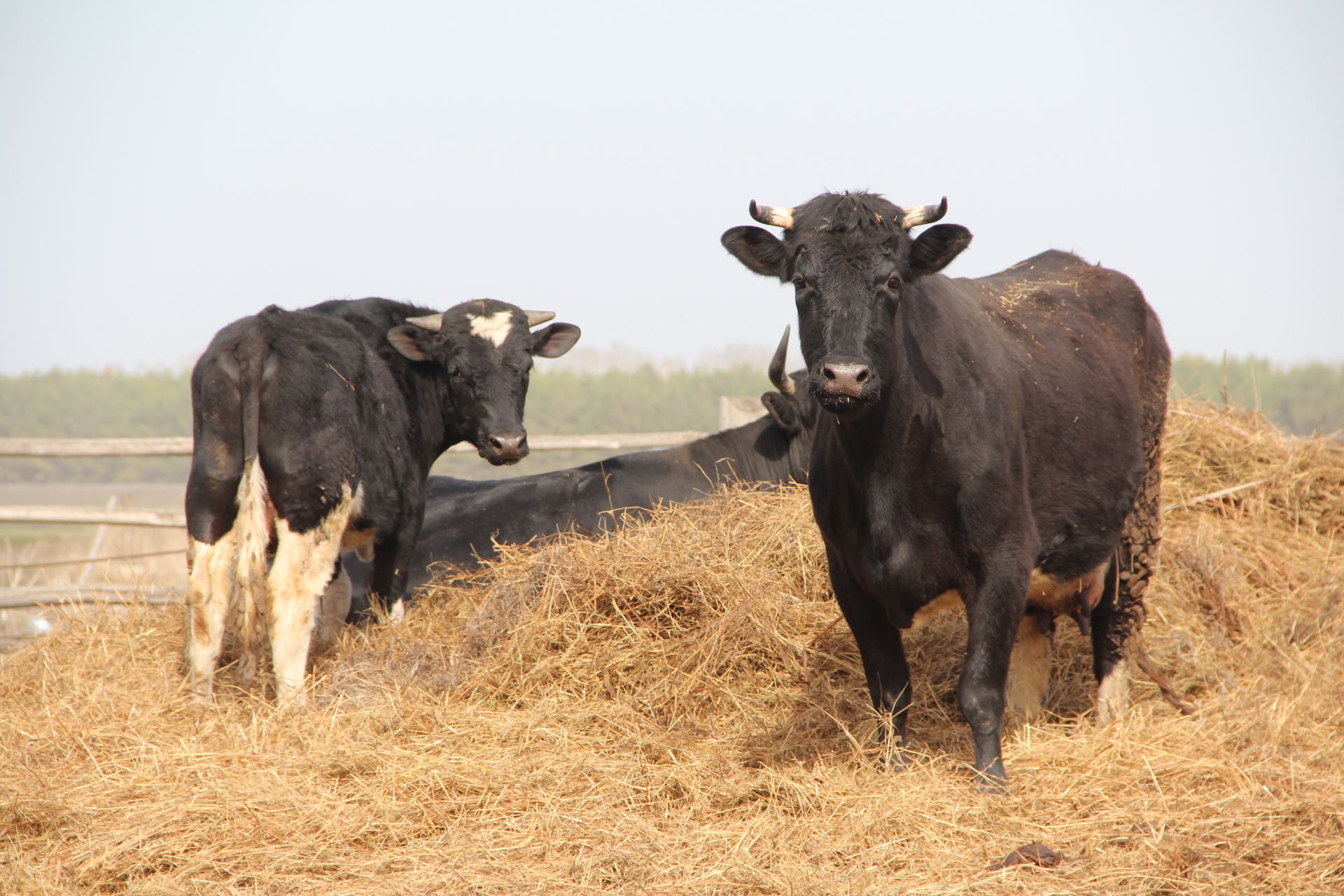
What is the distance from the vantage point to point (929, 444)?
4.06 meters

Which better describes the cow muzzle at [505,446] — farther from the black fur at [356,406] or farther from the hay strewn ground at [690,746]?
the hay strewn ground at [690,746]

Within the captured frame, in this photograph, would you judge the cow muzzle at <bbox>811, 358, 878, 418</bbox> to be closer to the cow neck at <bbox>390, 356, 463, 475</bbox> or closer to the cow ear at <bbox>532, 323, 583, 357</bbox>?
the cow neck at <bbox>390, 356, 463, 475</bbox>

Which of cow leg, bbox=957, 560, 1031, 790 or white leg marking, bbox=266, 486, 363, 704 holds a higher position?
cow leg, bbox=957, 560, 1031, 790

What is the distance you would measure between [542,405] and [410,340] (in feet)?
150

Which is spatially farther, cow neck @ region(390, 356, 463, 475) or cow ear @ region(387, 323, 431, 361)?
cow neck @ region(390, 356, 463, 475)

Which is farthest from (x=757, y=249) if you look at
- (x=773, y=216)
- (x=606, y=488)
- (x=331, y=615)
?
(x=606, y=488)

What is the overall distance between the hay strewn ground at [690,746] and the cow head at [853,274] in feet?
4.88

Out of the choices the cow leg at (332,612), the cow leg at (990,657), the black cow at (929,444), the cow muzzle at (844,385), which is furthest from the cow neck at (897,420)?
the cow leg at (332,612)

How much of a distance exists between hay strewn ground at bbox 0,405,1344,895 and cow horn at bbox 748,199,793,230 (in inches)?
78.7

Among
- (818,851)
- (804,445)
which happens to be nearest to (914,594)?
(818,851)

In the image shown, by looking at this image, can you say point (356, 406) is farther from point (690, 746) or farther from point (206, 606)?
point (690, 746)

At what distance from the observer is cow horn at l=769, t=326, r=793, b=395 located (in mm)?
7068

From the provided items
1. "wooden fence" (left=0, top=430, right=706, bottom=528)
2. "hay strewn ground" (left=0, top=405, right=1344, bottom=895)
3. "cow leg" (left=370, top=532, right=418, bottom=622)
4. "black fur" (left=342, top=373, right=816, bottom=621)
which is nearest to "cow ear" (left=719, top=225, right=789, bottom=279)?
"hay strewn ground" (left=0, top=405, right=1344, bottom=895)

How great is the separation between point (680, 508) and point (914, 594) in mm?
3095
